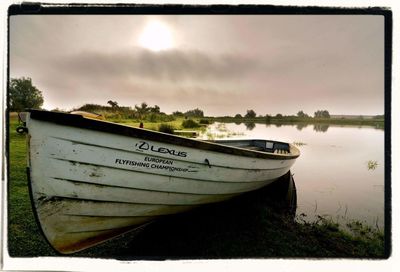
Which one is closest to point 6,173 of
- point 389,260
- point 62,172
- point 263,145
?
point 62,172

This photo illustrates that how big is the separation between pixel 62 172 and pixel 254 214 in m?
2.90

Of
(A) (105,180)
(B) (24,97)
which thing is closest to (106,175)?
(A) (105,180)

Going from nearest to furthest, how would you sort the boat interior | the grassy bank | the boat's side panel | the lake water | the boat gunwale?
the boat gunwale → the boat's side panel → the grassy bank → the lake water → the boat interior

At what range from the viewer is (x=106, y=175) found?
267cm

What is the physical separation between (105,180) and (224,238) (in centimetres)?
172

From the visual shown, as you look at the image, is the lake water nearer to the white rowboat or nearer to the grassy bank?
the grassy bank

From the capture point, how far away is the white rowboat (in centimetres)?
245

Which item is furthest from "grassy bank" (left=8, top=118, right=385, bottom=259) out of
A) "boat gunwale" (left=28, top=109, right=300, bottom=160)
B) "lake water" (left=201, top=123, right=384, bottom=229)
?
"boat gunwale" (left=28, top=109, right=300, bottom=160)

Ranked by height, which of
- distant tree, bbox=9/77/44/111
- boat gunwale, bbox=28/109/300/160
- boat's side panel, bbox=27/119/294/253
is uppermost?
distant tree, bbox=9/77/44/111

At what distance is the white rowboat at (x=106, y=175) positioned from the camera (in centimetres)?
245

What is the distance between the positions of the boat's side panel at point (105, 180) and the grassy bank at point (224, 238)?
0.36m

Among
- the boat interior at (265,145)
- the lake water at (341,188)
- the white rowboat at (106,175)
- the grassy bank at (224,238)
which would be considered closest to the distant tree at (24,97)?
the grassy bank at (224,238)

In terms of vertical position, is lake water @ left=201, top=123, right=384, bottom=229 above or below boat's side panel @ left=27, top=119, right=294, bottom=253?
below

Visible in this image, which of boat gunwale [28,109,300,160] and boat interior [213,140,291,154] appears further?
boat interior [213,140,291,154]
